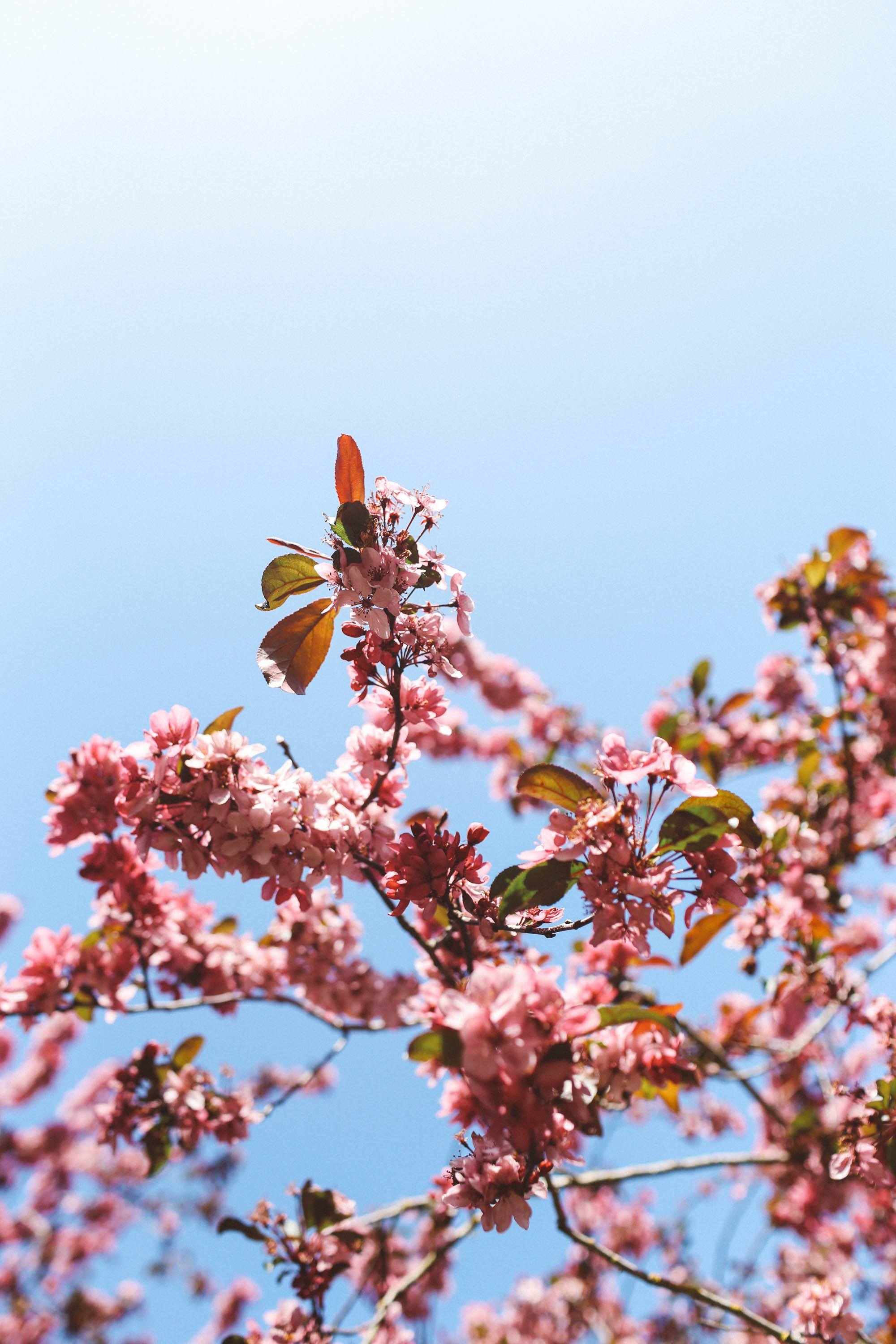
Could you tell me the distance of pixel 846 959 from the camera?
140 inches

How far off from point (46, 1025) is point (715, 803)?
430 inches

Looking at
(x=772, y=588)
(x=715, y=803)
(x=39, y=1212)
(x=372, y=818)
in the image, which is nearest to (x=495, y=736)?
(x=772, y=588)

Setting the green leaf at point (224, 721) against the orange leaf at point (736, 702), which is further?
the orange leaf at point (736, 702)

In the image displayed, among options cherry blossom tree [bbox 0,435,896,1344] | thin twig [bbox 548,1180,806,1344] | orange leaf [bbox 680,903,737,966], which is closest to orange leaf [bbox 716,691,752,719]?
cherry blossom tree [bbox 0,435,896,1344]

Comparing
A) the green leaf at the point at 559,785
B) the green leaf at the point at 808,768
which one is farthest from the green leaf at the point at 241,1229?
the green leaf at the point at 808,768

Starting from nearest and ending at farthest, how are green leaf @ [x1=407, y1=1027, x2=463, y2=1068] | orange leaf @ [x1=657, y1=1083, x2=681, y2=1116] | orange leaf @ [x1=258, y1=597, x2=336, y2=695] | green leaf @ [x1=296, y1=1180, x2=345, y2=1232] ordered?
1. green leaf @ [x1=407, y1=1027, x2=463, y2=1068]
2. orange leaf @ [x1=258, y1=597, x2=336, y2=695]
3. orange leaf @ [x1=657, y1=1083, x2=681, y2=1116]
4. green leaf @ [x1=296, y1=1180, x2=345, y2=1232]

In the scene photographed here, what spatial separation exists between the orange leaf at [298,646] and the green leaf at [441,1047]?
0.98 m

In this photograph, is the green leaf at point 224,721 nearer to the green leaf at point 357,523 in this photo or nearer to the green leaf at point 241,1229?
the green leaf at point 357,523

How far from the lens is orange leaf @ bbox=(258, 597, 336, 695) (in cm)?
192

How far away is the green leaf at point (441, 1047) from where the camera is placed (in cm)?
121

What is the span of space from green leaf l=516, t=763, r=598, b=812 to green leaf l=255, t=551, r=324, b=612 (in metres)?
0.82

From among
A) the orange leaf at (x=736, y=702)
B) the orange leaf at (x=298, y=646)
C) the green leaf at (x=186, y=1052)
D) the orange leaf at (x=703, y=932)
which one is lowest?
the green leaf at (x=186, y=1052)

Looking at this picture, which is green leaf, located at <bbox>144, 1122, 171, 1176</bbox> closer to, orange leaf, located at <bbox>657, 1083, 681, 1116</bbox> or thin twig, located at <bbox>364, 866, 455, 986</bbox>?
thin twig, located at <bbox>364, 866, 455, 986</bbox>

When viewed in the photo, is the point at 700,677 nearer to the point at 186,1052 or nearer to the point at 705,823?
the point at 705,823
